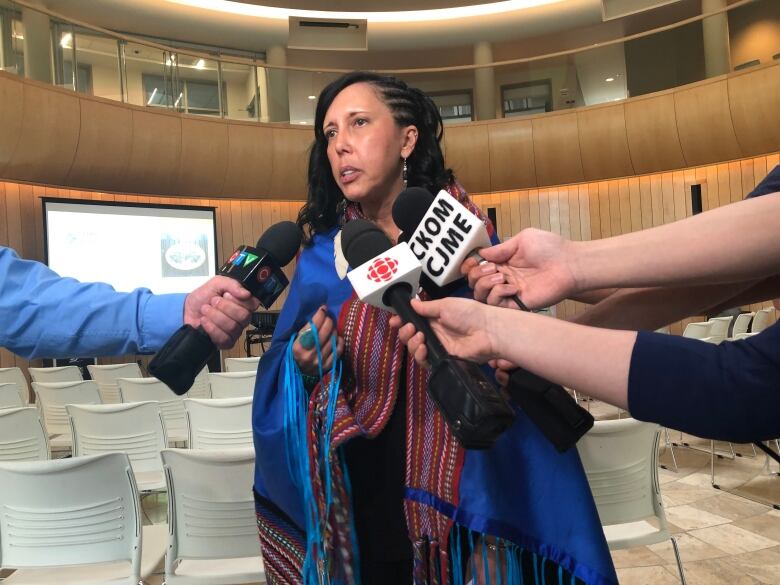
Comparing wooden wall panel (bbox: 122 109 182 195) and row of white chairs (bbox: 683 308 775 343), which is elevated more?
wooden wall panel (bbox: 122 109 182 195)

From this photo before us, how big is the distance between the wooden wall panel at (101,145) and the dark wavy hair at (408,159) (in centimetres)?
839

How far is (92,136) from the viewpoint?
9.06 m

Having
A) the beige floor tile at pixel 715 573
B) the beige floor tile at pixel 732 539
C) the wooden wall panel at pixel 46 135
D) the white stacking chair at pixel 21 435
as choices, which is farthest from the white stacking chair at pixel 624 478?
the wooden wall panel at pixel 46 135

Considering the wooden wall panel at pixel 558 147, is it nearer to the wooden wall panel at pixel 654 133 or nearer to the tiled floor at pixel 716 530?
the wooden wall panel at pixel 654 133

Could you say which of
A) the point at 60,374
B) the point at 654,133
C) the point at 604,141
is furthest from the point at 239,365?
the point at 654,133

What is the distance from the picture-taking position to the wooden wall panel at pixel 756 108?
30.4 ft

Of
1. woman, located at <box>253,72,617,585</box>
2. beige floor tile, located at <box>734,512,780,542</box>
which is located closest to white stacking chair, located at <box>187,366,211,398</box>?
beige floor tile, located at <box>734,512,780,542</box>

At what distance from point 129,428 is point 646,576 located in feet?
8.75

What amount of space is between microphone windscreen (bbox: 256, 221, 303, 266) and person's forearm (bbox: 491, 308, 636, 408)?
0.58m

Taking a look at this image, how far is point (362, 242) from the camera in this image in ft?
4.04

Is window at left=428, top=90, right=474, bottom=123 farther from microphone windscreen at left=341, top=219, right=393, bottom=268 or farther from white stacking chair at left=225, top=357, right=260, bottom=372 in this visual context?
microphone windscreen at left=341, top=219, right=393, bottom=268

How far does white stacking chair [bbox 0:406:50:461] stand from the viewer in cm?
322

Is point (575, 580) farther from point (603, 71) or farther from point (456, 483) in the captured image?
point (603, 71)

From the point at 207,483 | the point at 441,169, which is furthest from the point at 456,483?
the point at 207,483
